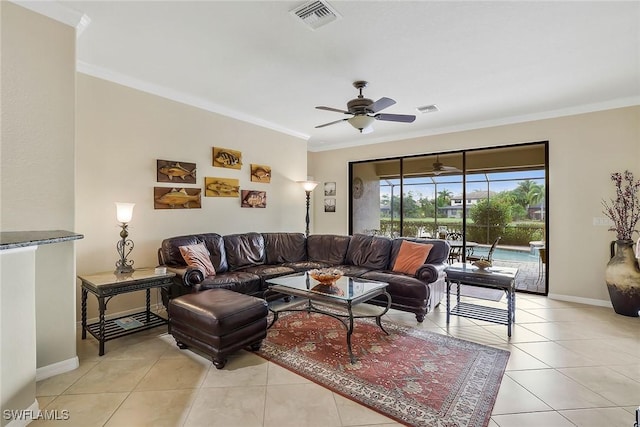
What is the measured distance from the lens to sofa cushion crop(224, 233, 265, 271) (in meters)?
4.41

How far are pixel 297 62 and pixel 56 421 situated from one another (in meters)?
3.51

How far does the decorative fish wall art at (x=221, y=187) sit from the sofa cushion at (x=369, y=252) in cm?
Answer: 216

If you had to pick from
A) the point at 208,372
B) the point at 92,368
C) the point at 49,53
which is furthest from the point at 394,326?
the point at 49,53

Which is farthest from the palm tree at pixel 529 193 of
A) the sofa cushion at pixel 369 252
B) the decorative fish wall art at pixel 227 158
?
the decorative fish wall art at pixel 227 158

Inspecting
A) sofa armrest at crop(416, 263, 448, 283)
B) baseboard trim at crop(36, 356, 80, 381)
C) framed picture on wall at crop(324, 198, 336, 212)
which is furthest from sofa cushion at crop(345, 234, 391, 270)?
baseboard trim at crop(36, 356, 80, 381)

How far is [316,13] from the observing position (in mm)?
2395

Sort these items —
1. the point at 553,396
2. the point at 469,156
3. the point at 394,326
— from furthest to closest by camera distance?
the point at 469,156
the point at 394,326
the point at 553,396

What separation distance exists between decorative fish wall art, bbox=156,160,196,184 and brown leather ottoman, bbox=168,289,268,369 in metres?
1.93

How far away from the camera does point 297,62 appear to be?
125 inches

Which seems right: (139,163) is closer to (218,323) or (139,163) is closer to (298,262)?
(218,323)

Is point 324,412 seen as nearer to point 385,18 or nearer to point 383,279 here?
point 383,279

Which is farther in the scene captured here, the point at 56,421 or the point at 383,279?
the point at 383,279

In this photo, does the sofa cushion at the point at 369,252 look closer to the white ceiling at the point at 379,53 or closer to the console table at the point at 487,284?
the console table at the point at 487,284

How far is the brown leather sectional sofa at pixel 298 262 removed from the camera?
3.61 meters
